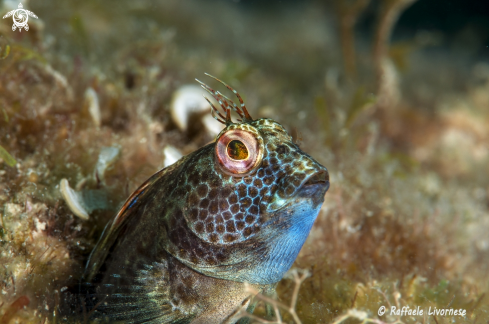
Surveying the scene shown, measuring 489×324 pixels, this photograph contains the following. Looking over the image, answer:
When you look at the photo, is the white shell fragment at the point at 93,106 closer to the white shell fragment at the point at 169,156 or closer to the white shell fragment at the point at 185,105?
the white shell fragment at the point at 185,105

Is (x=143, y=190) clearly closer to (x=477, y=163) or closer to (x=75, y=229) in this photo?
(x=75, y=229)

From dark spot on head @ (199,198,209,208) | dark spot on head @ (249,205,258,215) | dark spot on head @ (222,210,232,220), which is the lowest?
dark spot on head @ (222,210,232,220)

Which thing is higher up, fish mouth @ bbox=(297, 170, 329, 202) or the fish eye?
the fish eye

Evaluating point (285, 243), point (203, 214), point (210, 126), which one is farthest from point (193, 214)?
point (210, 126)

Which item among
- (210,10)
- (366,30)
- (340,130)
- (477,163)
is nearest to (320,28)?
(210,10)

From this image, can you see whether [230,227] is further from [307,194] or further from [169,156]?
[169,156]

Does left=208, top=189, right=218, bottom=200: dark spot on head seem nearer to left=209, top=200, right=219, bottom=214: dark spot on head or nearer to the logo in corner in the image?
left=209, top=200, right=219, bottom=214: dark spot on head

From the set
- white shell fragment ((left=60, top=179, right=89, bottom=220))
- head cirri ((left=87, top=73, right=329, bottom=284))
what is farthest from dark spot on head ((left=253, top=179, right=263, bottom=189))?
white shell fragment ((left=60, top=179, right=89, bottom=220))
